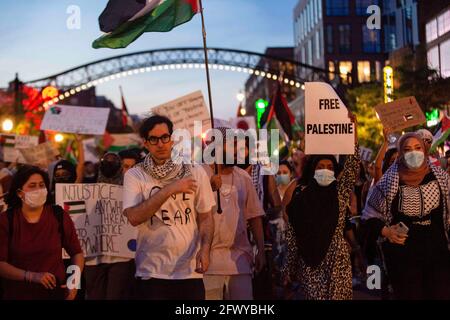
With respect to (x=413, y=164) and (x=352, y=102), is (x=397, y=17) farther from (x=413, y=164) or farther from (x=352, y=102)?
(x=413, y=164)

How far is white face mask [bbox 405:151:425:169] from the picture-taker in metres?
6.96

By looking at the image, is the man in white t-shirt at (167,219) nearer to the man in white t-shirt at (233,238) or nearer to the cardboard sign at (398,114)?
the man in white t-shirt at (233,238)

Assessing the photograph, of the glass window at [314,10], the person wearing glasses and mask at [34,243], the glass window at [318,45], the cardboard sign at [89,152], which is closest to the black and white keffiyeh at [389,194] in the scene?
the person wearing glasses and mask at [34,243]

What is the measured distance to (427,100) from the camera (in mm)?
31281

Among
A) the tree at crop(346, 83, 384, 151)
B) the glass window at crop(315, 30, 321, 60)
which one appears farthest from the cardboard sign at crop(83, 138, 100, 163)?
the glass window at crop(315, 30, 321, 60)

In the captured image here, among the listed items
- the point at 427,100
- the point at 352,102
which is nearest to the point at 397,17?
the point at 352,102

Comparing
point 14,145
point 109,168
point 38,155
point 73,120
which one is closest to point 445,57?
point 14,145

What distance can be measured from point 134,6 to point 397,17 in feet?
150

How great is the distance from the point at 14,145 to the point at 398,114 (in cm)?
926

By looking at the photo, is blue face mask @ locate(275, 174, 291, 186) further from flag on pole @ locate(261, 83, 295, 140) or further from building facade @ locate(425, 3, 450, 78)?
building facade @ locate(425, 3, 450, 78)

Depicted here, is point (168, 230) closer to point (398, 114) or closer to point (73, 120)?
point (398, 114)

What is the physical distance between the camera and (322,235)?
7.00m

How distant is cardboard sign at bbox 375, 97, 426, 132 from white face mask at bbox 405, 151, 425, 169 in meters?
1.73

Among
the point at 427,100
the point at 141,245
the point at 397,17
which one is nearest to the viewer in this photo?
the point at 141,245
